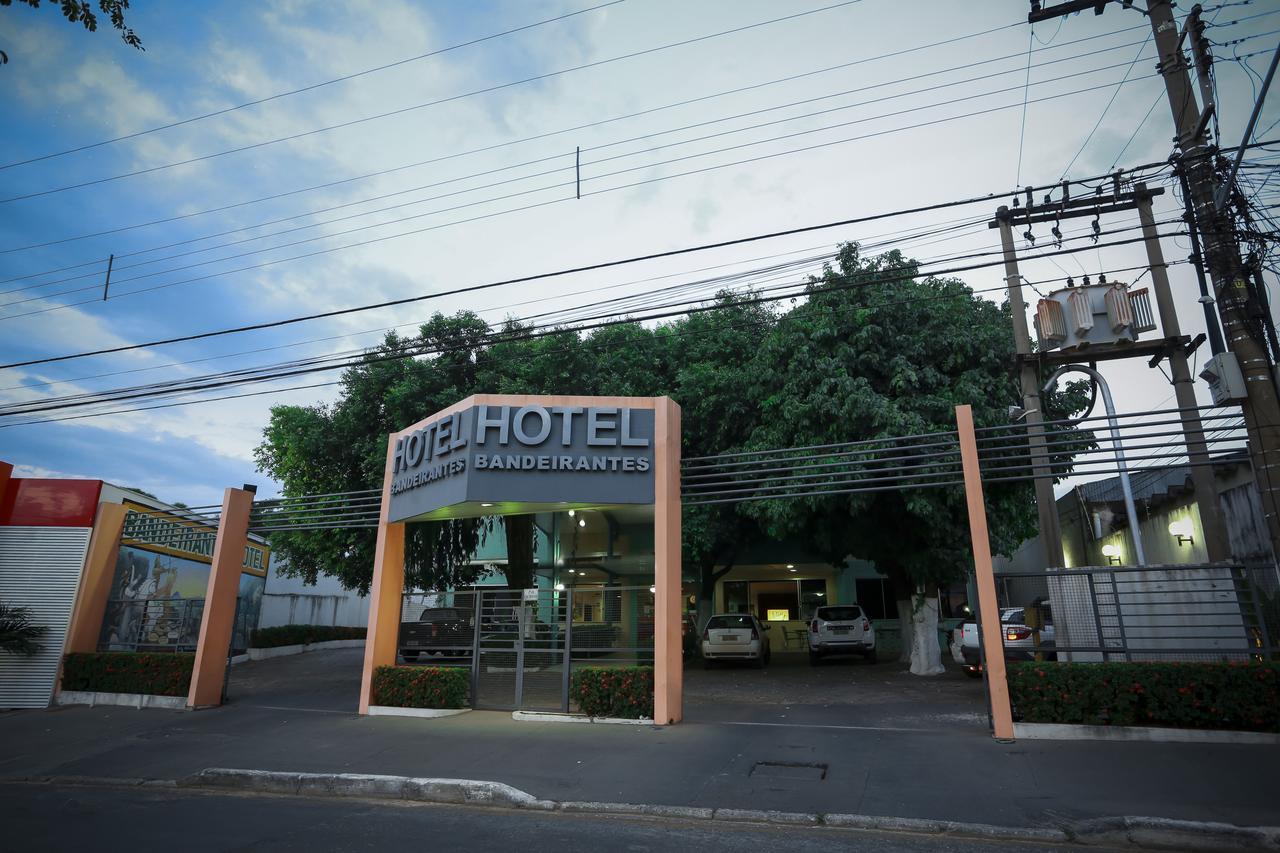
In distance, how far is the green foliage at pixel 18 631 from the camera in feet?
48.9

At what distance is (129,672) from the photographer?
1469 centimetres

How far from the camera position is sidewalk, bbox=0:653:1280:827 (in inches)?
264

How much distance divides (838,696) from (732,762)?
21.1 feet

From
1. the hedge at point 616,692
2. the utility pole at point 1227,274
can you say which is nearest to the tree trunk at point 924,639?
the hedge at point 616,692

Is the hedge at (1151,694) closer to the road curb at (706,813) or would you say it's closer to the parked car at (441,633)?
the road curb at (706,813)

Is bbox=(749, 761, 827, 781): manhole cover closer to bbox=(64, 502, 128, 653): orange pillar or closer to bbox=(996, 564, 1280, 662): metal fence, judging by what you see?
bbox=(996, 564, 1280, 662): metal fence

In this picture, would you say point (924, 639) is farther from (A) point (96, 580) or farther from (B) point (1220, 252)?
(A) point (96, 580)

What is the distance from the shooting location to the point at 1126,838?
5.93 metres

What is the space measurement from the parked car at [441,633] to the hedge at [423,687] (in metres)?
0.52

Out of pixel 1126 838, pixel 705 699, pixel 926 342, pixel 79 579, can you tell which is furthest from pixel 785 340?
pixel 79 579

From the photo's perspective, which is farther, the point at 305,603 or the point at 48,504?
the point at 305,603

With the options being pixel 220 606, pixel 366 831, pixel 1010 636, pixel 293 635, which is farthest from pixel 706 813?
pixel 293 635

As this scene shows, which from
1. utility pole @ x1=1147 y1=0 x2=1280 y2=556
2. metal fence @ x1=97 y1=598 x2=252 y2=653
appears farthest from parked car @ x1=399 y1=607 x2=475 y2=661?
utility pole @ x1=1147 y1=0 x2=1280 y2=556

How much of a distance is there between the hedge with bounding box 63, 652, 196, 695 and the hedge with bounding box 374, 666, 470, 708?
4.54 m
